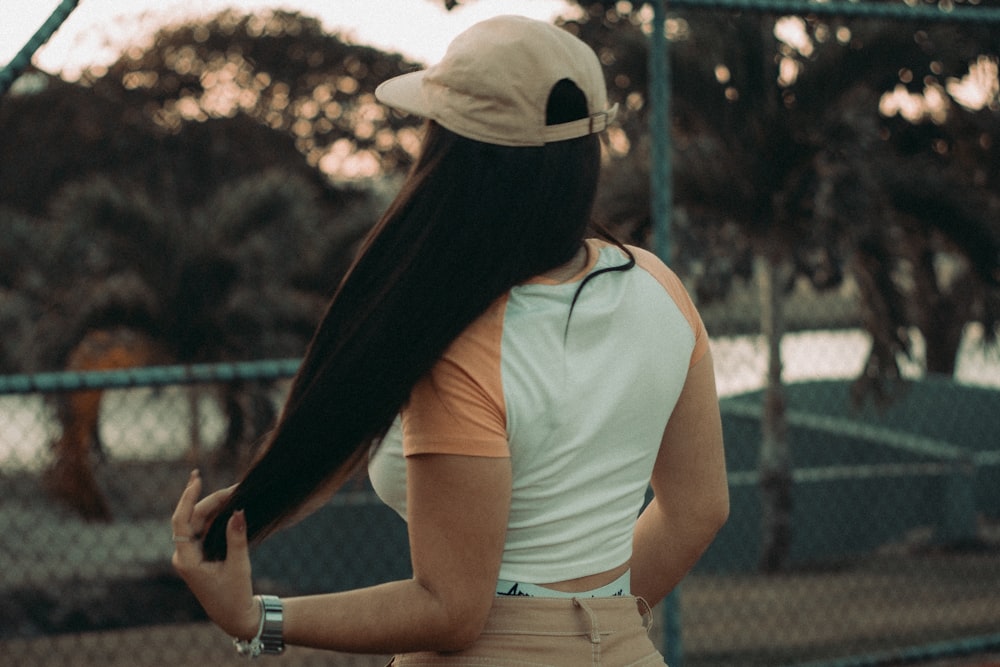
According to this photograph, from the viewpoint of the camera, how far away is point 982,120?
892 cm

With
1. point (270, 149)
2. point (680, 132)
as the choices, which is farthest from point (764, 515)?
point (270, 149)

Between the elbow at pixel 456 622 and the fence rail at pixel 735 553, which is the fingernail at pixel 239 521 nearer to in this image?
the elbow at pixel 456 622

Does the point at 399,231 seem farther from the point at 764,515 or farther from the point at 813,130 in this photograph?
the point at 764,515

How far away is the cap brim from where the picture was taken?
124 cm

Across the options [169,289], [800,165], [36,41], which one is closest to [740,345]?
[800,165]

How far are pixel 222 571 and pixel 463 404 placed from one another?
0.28 m

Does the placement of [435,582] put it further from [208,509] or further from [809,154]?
[809,154]

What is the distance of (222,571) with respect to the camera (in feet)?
3.92

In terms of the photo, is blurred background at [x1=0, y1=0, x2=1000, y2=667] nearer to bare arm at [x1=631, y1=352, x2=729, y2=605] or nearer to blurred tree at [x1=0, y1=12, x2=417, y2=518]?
blurred tree at [x1=0, y1=12, x2=417, y2=518]

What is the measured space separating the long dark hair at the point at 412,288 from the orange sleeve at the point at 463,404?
0.01 m

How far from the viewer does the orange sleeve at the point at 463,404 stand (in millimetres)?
1136

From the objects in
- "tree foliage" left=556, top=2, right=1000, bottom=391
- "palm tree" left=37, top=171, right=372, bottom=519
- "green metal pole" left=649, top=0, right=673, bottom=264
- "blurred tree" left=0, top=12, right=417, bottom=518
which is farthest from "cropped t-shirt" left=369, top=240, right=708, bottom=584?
"palm tree" left=37, top=171, right=372, bottom=519

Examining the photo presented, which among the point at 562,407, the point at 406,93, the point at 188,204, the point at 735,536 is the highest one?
the point at 406,93

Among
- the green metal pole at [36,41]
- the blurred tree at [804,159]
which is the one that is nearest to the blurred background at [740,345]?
the blurred tree at [804,159]
